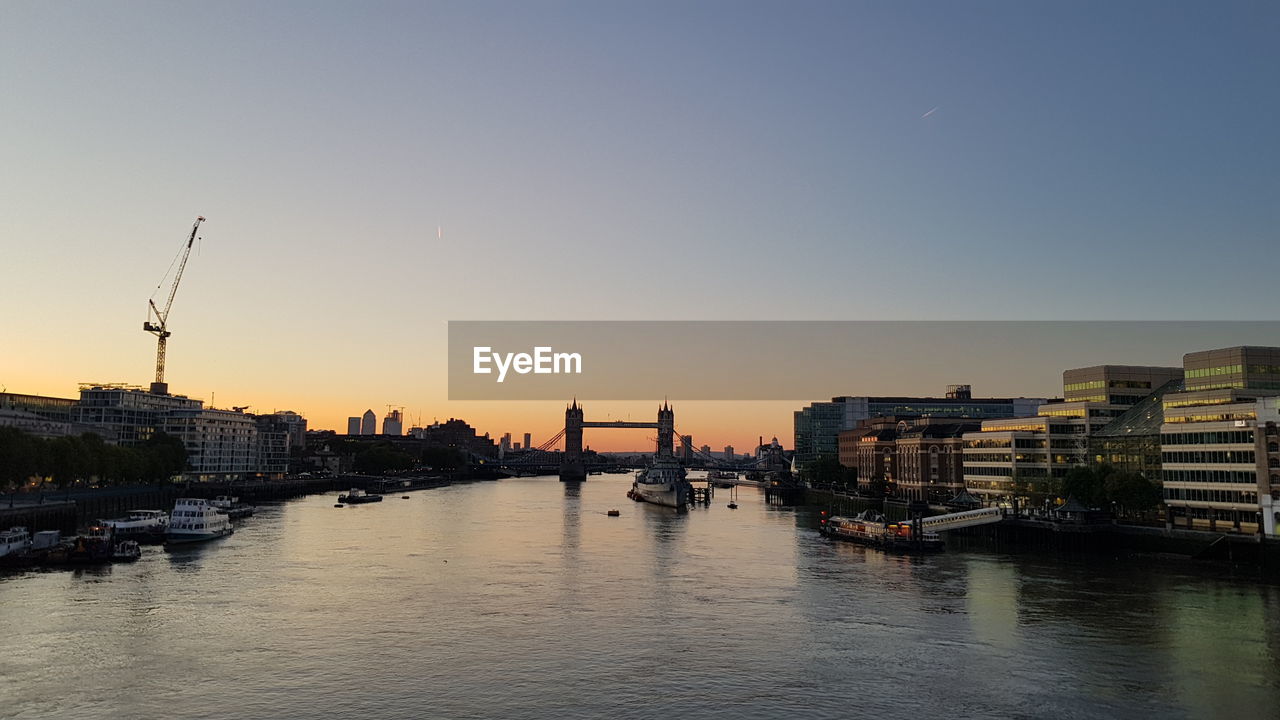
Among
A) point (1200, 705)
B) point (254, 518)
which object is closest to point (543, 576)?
point (1200, 705)

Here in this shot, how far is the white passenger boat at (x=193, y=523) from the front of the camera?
277 ft

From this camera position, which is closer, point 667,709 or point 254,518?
point 667,709

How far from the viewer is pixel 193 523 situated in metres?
85.9

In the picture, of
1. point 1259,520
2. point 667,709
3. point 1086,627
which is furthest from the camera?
point 1259,520

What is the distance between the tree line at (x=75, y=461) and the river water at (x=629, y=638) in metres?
34.5

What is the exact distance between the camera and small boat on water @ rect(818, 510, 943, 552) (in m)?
88.1

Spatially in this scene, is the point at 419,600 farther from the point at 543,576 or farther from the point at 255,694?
the point at 255,694

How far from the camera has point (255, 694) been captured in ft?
116

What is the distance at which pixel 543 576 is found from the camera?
68438 millimetres

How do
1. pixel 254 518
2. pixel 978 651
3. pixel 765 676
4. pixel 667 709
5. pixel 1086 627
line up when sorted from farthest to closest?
pixel 254 518 < pixel 1086 627 < pixel 978 651 < pixel 765 676 < pixel 667 709

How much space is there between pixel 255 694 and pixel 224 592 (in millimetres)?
25675

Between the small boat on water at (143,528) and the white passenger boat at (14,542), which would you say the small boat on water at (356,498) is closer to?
the small boat on water at (143,528)

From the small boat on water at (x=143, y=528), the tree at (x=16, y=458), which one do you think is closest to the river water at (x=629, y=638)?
the small boat on water at (x=143, y=528)

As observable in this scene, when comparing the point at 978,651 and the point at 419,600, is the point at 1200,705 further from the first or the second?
the point at 419,600
